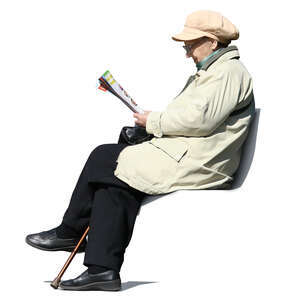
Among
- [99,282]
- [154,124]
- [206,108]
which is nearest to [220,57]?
[206,108]

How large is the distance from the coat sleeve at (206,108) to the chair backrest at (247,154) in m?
0.27

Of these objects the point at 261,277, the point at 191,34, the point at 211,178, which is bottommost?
the point at 261,277

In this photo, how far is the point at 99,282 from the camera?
6.91m

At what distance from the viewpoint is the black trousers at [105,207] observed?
692 cm

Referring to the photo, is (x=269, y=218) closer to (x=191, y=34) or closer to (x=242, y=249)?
(x=242, y=249)

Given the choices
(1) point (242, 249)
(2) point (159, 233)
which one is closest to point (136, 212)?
(2) point (159, 233)

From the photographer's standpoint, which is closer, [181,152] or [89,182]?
[181,152]

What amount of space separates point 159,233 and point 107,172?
43 cm

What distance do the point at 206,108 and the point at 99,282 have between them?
106 cm

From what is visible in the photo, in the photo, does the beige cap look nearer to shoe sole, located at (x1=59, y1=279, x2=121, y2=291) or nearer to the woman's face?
the woman's face

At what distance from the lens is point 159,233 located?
6.98 meters

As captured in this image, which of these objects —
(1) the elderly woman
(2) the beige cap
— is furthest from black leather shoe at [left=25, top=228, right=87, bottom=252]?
(2) the beige cap

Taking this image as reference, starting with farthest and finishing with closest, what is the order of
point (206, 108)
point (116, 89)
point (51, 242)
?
point (51, 242), point (116, 89), point (206, 108)

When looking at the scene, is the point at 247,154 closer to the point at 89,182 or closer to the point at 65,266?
the point at 89,182
